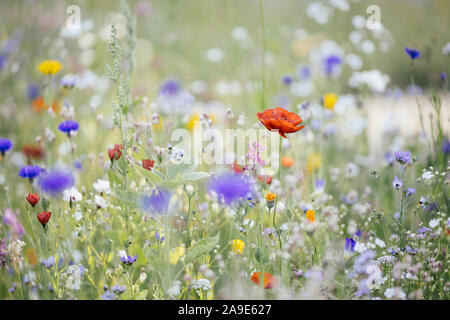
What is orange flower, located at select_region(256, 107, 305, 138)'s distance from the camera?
1.15m

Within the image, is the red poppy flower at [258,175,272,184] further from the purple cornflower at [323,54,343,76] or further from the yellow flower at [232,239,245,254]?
the purple cornflower at [323,54,343,76]

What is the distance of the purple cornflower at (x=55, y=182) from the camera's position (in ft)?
4.62

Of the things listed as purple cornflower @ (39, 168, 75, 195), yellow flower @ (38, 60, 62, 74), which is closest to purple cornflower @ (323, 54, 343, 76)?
yellow flower @ (38, 60, 62, 74)

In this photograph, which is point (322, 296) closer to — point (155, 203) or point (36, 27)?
point (155, 203)

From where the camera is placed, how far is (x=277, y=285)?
1.15 m

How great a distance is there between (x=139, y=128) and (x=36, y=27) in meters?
1.91

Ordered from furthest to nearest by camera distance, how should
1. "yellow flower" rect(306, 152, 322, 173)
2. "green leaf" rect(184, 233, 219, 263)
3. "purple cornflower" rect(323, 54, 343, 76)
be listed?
"purple cornflower" rect(323, 54, 343, 76)
"yellow flower" rect(306, 152, 322, 173)
"green leaf" rect(184, 233, 219, 263)

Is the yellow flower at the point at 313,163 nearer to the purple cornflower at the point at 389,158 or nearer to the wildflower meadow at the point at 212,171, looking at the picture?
the wildflower meadow at the point at 212,171

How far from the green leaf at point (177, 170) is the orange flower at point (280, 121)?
217mm

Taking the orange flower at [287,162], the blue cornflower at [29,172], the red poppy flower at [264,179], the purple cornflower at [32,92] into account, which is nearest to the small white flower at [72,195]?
the blue cornflower at [29,172]

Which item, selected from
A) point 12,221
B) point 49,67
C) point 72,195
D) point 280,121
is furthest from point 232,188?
point 49,67
